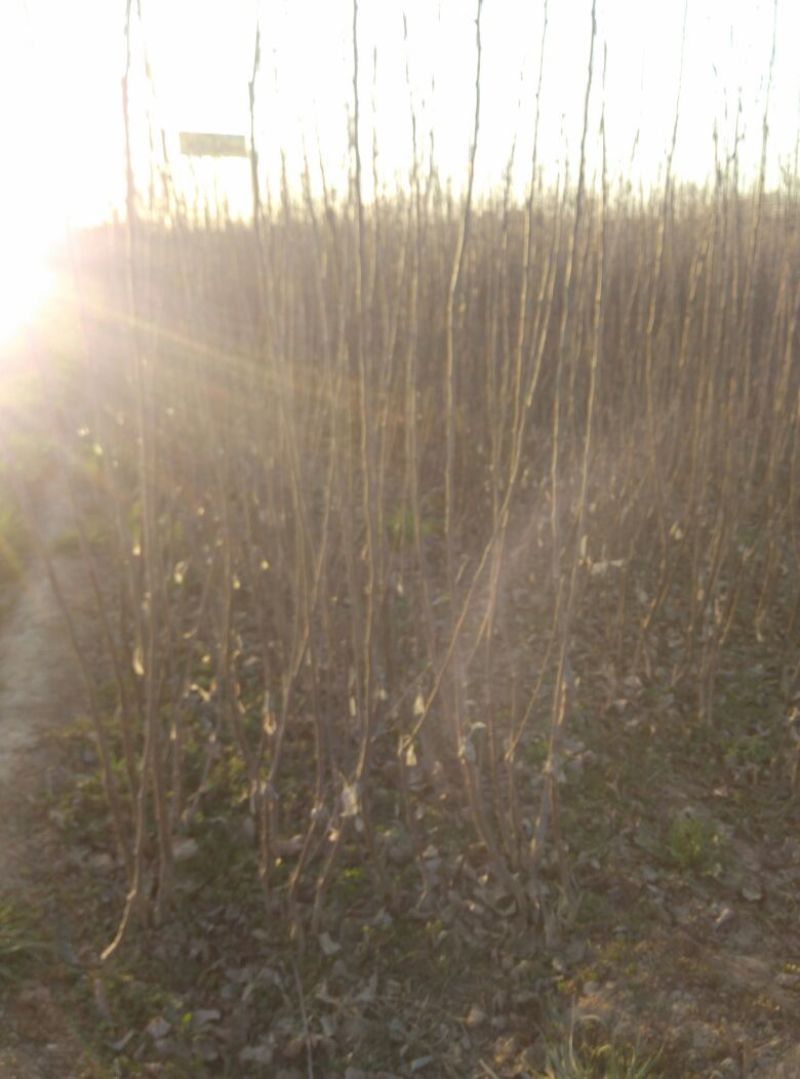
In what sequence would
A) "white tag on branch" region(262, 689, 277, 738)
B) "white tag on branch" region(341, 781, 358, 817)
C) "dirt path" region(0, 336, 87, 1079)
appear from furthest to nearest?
"white tag on branch" region(262, 689, 277, 738) → "white tag on branch" region(341, 781, 358, 817) → "dirt path" region(0, 336, 87, 1079)

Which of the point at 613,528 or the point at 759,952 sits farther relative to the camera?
the point at 613,528

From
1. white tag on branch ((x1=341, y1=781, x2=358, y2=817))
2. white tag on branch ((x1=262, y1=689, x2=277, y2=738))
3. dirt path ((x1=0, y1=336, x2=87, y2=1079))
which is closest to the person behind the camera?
dirt path ((x1=0, y1=336, x2=87, y2=1079))

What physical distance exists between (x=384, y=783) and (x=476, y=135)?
1.69m

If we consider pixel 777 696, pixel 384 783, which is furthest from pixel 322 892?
pixel 777 696

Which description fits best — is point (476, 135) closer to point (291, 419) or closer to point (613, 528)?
point (291, 419)

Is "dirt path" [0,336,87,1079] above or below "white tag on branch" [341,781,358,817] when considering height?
below

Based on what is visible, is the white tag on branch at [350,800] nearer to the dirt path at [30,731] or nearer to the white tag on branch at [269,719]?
the white tag on branch at [269,719]

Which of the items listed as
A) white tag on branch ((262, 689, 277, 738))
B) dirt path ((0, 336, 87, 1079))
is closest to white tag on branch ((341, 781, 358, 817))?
white tag on branch ((262, 689, 277, 738))

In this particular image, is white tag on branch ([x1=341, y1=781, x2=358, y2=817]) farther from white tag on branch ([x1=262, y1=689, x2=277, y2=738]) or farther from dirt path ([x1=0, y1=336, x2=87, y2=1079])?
dirt path ([x1=0, y1=336, x2=87, y2=1079])

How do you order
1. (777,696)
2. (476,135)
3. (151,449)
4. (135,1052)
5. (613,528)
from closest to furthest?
(476,135), (151,449), (135,1052), (777,696), (613,528)

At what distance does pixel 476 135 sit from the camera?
5.01 ft

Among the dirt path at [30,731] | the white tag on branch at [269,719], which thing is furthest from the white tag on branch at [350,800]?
the dirt path at [30,731]

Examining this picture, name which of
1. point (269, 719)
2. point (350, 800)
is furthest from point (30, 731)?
point (350, 800)

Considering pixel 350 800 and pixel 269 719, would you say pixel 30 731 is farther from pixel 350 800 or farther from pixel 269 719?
pixel 350 800
